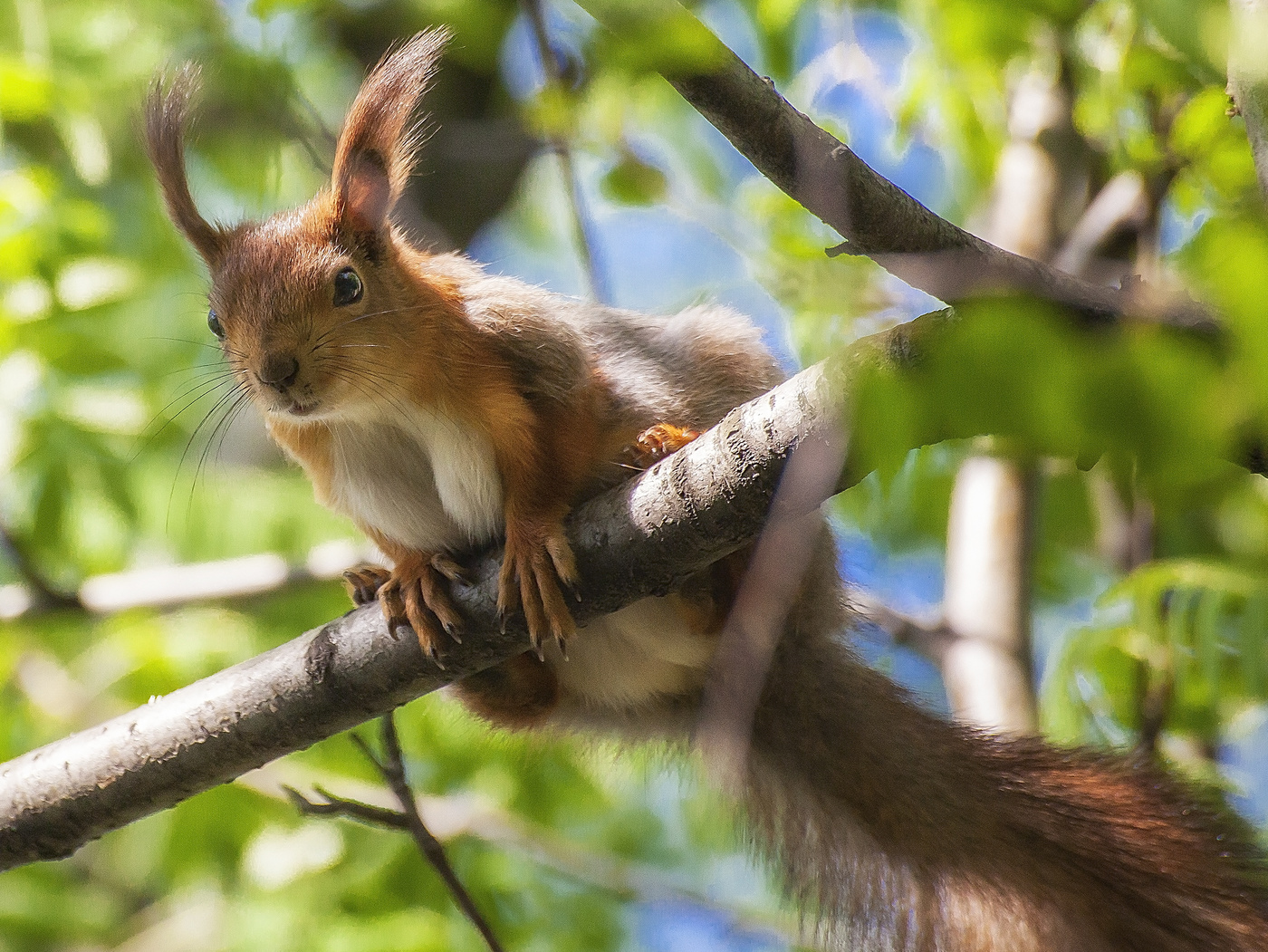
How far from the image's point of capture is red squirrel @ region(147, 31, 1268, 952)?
2.45m

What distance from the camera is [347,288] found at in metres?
2.71

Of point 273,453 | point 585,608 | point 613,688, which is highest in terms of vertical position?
point 585,608

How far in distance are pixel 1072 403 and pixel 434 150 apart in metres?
3.73

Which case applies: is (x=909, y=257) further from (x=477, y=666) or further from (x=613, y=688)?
(x=613, y=688)

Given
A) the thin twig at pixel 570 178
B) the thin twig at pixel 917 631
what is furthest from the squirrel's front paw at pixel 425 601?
the thin twig at pixel 917 631

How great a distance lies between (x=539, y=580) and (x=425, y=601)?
0.90 ft

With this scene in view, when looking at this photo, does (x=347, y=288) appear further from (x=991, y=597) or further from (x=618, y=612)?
(x=991, y=597)

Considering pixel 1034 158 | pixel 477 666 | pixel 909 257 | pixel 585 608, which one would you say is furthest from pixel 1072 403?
pixel 1034 158

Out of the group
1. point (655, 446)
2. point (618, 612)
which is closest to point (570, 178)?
point (655, 446)

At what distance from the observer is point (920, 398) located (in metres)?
1.13

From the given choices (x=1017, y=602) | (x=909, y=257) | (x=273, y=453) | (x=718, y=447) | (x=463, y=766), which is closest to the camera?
(x=909, y=257)

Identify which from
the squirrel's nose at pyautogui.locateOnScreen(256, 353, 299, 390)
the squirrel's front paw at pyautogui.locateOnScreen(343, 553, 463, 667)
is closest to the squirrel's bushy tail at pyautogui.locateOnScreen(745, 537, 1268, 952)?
the squirrel's front paw at pyautogui.locateOnScreen(343, 553, 463, 667)

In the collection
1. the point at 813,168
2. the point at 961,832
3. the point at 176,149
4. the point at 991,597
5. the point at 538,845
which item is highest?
the point at 813,168

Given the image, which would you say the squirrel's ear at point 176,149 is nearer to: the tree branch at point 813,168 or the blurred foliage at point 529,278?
the blurred foliage at point 529,278
